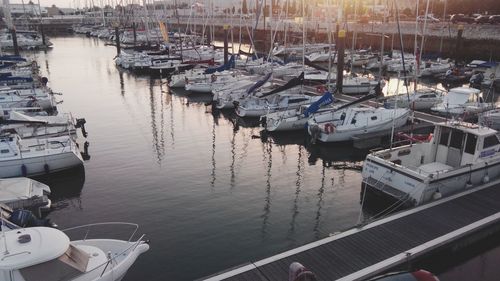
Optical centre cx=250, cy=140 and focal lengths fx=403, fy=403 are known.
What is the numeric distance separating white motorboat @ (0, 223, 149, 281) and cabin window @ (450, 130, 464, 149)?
13578 mm

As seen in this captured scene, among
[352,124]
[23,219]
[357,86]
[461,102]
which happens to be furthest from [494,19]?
[23,219]

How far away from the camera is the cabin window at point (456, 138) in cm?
1694

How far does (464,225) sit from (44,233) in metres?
13.2

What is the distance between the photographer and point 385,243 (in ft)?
42.0

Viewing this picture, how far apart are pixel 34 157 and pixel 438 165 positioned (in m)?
19.3

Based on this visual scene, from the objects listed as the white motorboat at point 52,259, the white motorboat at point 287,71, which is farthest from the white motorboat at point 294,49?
the white motorboat at point 52,259

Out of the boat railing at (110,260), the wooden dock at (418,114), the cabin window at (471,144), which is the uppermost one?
the cabin window at (471,144)

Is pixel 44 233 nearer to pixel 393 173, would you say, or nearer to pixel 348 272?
pixel 348 272

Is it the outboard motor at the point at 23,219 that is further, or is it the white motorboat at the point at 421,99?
the white motorboat at the point at 421,99

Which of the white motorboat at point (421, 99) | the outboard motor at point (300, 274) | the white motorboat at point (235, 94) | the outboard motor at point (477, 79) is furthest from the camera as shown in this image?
the outboard motor at point (477, 79)

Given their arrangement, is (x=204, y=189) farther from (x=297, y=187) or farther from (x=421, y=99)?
(x=421, y=99)

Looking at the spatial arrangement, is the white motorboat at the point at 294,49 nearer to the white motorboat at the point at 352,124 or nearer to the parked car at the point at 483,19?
the parked car at the point at 483,19

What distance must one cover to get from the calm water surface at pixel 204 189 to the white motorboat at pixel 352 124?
939 mm

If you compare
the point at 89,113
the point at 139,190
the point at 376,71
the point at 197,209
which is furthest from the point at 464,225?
the point at 376,71
